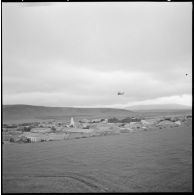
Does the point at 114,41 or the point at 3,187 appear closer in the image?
the point at 3,187

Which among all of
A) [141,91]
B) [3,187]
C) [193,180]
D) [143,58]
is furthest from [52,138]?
[193,180]

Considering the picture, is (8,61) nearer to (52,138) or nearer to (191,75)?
(52,138)

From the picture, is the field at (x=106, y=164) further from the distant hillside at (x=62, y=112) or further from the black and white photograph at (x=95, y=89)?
the distant hillside at (x=62, y=112)

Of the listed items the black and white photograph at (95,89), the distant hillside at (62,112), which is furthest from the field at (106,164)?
the distant hillside at (62,112)

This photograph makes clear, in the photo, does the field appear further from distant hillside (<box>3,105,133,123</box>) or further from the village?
distant hillside (<box>3,105,133,123</box>)

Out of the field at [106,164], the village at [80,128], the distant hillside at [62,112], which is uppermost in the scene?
the distant hillside at [62,112]

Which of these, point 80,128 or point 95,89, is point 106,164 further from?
point 95,89

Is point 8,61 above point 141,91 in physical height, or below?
above
